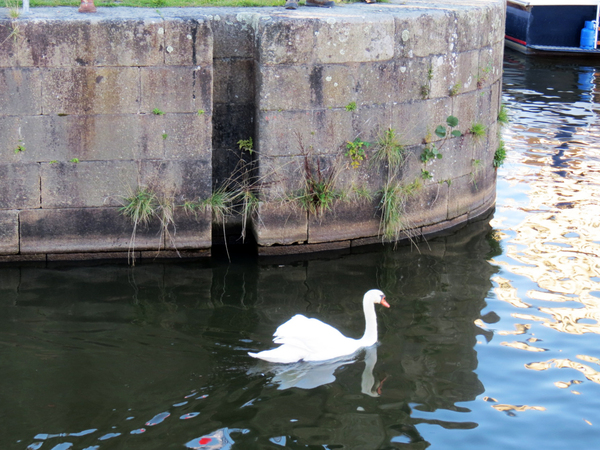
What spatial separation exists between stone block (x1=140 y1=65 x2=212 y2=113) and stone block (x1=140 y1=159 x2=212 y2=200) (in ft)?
1.87

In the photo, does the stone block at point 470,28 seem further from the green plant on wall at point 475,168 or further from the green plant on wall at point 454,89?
the green plant on wall at point 475,168

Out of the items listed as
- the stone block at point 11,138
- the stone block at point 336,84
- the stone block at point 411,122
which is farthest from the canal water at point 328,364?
the stone block at point 336,84

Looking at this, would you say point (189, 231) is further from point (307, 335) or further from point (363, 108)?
point (307, 335)

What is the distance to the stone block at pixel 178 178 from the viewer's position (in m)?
7.38

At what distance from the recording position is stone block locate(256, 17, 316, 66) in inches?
282

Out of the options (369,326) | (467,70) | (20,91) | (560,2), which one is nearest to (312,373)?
(369,326)

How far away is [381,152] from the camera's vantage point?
780 centimetres

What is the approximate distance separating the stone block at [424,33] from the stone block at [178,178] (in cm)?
247

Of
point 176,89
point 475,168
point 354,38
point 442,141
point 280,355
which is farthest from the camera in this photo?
point 475,168

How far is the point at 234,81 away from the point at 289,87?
2.20ft

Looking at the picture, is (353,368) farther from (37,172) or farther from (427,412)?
(37,172)

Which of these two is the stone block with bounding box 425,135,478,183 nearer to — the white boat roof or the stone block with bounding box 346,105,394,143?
the stone block with bounding box 346,105,394,143

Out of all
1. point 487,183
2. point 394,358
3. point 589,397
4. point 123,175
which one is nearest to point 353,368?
point 394,358

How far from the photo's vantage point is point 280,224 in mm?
7781
